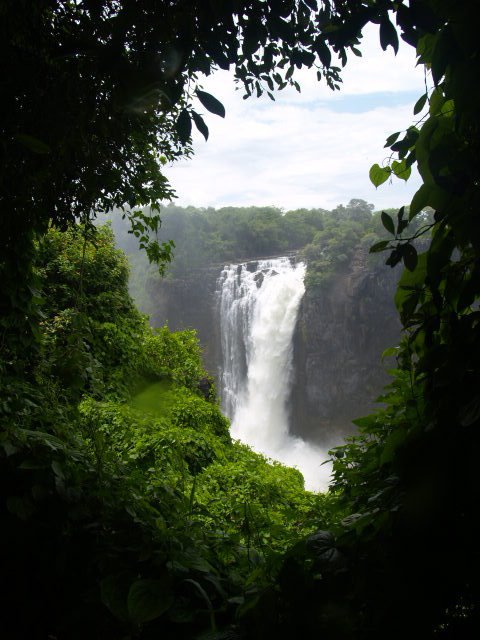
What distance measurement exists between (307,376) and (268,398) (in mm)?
2459

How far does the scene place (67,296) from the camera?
24.3 ft

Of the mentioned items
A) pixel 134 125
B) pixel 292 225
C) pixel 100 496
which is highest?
pixel 292 225

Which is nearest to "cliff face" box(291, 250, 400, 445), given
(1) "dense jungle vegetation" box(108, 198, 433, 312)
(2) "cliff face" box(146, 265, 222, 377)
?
(2) "cliff face" box(146, 265, 222, 377)

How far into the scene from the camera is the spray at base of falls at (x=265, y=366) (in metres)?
22.0

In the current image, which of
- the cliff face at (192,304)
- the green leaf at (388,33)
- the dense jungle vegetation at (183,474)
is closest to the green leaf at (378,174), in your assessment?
the dense jungle vegetation at (183,474)

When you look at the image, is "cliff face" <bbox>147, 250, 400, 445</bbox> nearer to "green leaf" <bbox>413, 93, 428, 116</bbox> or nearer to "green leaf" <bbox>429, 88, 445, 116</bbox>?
"green leaf" <bbox>413, 93, 428, 116</bbox>

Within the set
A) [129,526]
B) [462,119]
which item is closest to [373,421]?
[129,526]

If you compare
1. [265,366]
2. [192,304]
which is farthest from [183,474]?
[192,304]

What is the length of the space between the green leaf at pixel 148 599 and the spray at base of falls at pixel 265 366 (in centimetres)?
2108

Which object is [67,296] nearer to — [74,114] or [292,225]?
[74,114]

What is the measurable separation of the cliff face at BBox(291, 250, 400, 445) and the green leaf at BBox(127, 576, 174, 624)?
21520mm

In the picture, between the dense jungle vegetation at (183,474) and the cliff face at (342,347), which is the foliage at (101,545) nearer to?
the dense jungle vegetation at (183,474)

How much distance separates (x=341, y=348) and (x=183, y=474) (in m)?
22.6

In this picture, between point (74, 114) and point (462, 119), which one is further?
point (74, 114)
